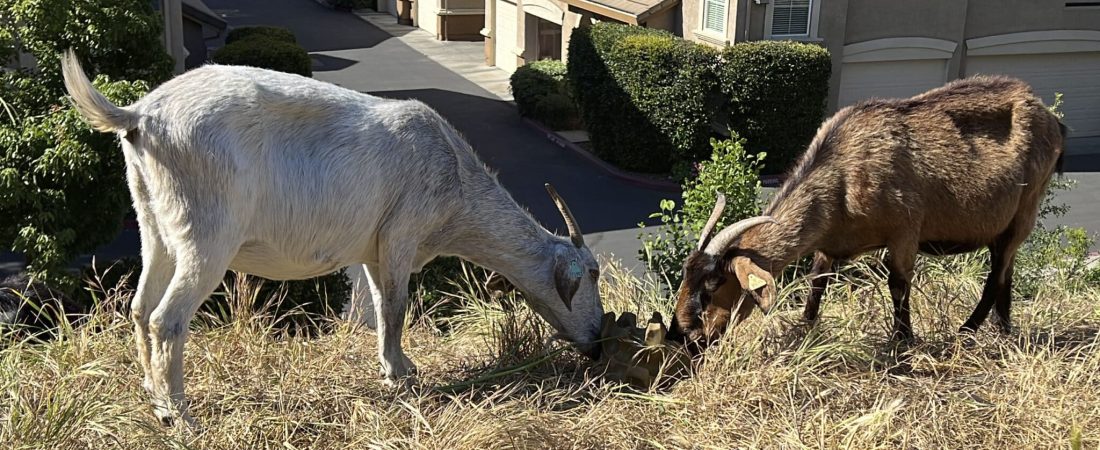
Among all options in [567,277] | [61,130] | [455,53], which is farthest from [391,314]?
[455,53]

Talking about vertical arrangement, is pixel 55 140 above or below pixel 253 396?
above

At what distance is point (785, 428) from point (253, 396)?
114 inches

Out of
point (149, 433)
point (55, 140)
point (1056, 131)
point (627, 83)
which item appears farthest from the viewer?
point (627, 83)

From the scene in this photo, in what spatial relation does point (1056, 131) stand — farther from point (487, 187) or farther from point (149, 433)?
point (149, 433)

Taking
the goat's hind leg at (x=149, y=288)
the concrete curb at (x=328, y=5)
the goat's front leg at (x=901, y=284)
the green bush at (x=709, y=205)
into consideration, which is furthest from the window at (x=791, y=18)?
the concrete curb at (x=328, y=5)

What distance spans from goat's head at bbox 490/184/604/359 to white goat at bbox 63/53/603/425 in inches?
0.5

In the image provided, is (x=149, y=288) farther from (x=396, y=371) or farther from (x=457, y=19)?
(x=457, y=19)

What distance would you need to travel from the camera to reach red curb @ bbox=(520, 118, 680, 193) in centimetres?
1931

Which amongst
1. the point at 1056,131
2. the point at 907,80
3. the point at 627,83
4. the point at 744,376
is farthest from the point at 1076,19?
the point at 744,376

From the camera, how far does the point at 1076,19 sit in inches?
843

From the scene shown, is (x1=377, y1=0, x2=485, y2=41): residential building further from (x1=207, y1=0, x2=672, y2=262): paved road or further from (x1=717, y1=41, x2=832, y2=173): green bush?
(x1=717, y1=41, x2=832, y2=173): green bush

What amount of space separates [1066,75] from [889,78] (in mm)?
4322

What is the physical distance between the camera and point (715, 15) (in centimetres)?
1969

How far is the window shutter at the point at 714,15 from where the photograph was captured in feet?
63.6
